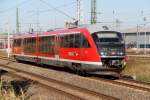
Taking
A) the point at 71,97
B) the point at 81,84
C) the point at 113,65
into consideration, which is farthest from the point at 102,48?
the point at 71,97

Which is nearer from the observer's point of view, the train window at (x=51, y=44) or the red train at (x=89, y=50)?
the red train at (x=89, y=50)

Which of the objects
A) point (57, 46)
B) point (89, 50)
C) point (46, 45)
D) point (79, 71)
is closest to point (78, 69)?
point (79, 71)

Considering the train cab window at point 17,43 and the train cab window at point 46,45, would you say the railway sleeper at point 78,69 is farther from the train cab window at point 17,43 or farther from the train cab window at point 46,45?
the train cab window at point 17,43

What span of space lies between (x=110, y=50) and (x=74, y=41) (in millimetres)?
2904

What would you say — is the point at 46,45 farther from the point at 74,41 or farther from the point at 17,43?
the point at 17,43

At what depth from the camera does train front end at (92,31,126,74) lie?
1917cm

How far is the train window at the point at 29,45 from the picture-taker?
31.1 m

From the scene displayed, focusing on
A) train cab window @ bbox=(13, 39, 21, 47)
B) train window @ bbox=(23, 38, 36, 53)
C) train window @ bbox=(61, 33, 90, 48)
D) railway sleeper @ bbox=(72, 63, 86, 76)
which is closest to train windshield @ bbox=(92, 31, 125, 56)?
train window @ bbox=(61, 33, 90, 48)

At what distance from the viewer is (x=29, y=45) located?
32375 millimetres

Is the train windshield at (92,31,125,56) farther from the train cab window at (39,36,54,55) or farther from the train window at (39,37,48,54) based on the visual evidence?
the train window at (39,37,48,54)

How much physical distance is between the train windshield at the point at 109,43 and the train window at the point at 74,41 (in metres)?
0.64

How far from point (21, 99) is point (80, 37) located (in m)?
10.4

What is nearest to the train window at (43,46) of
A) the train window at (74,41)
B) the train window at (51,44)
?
the train window at (51,44)

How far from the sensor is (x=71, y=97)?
13.6 metres
